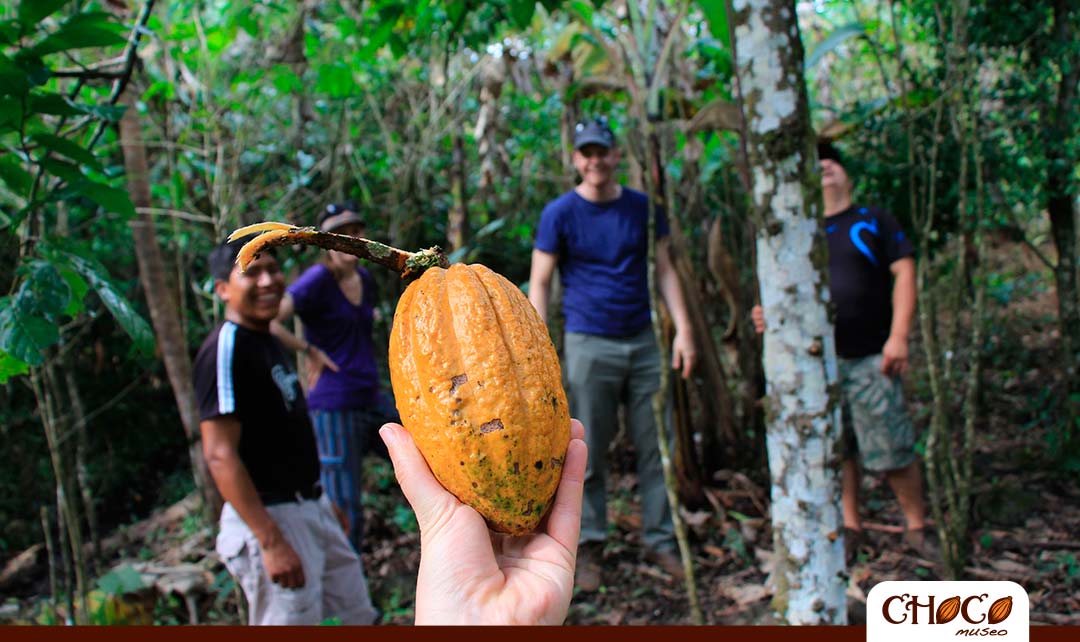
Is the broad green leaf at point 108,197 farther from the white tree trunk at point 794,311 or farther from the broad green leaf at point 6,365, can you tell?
the white tree trunk at point 794,311

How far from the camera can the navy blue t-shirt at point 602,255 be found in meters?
3.56

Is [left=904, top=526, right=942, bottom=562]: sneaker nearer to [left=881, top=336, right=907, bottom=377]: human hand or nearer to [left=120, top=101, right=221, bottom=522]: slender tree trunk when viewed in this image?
[left=881, top=336, right=907, bottom=377]: human hand

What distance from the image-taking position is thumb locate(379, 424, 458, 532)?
1.01 meters

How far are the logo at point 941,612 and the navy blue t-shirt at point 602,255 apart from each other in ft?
7.24

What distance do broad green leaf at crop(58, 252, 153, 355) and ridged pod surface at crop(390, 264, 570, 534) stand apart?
73cm

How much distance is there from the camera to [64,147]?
148 centimetres

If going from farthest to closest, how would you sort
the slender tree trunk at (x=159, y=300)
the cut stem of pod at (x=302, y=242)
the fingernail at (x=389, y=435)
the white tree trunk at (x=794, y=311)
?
the slender tree trunk at (x=159, y=300)
the white tree trunk at (x=794, y=311)
the fingernail at (x=389, y=435)
the cut stem of pod at (x=302, y=242)

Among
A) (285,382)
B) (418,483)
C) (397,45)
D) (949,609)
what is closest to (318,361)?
(285,382)

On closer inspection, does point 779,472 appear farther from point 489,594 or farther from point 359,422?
point 359,422

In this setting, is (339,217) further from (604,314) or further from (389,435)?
(389,435)

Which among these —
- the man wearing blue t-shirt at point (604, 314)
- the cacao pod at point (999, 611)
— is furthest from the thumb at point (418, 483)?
the man wearing blue t-shirt at point (604, 314)

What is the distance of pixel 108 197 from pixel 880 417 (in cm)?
338

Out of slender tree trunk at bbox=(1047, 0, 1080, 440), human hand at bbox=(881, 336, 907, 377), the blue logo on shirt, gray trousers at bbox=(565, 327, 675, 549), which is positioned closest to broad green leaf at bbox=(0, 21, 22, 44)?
gray trousers at bbox=(565, 327, 675, 549)

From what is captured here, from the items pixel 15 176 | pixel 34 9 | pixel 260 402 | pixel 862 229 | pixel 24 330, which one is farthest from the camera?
pixel 862 229
